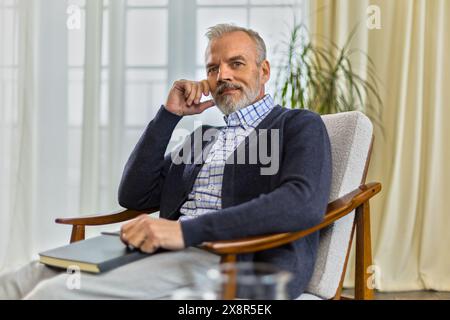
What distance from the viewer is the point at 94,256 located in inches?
52.7

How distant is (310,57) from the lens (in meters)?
2.72

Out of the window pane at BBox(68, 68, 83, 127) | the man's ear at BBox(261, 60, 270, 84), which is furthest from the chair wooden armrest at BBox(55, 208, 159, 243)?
the window pane at BBox(68, 68, 83, 127)

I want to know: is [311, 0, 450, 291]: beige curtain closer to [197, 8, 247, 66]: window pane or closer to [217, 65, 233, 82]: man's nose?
[197, 8, 247, 66]: window pane

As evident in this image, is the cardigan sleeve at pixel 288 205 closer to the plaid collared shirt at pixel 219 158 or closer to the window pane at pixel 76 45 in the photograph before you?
the plaid collared shirt at pixel 219 158

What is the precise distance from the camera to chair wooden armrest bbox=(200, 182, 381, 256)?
3.89 feet

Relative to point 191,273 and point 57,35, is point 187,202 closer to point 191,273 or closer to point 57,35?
point 191,273

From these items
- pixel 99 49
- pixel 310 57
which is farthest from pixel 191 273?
pixel 99 49

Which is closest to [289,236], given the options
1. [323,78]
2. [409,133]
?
[323,78]

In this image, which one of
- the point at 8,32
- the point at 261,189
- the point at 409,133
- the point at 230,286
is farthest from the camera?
the point at 8,32

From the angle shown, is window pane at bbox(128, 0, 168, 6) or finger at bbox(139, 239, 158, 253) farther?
window pane at bbox(128, 0, 168, 6)

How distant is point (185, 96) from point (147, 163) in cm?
26

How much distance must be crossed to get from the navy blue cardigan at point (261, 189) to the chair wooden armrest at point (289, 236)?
0.08 ft

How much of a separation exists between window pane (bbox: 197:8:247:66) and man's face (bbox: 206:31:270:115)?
1.10 m

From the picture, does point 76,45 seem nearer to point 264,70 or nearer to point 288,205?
point 264,70
